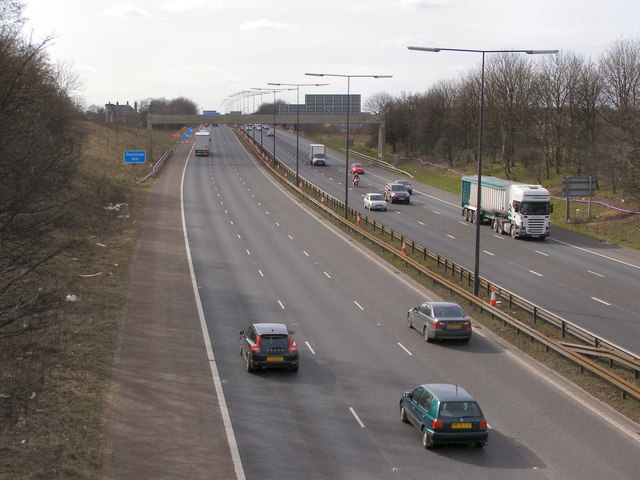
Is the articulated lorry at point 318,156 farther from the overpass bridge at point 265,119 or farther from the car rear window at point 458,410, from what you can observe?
the car rear window at point 458,410

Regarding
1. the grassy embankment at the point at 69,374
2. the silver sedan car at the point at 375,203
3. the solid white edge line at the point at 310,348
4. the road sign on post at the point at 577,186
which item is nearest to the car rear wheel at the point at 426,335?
the solid white edge line at the point at 310,348

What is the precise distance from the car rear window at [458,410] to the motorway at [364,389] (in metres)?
0.90

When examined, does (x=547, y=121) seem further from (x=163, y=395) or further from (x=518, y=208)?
(x=163, y=395)

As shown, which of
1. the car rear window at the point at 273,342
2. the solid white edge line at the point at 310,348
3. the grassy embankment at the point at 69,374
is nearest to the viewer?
the grassy embankment at the point at 69,374

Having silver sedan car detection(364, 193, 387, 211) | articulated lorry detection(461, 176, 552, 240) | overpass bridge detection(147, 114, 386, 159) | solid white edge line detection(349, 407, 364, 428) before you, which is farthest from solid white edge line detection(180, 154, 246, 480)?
overpass bridge detection(147, 114, 386, 159)

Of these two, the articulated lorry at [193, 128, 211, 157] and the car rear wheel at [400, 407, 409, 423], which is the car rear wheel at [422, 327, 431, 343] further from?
the articulated lorry at [193, 128, 211, 157]

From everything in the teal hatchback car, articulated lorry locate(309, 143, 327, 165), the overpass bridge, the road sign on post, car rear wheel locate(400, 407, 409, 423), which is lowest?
car rear wheel locate(400, 407, 409, 423)

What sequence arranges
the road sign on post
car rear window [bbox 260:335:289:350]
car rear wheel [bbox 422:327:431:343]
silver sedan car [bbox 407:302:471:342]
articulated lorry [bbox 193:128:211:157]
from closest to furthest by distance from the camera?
car rear window [bbox 260:335:289:350] < silver sedan car [bbox 407:302:471:342] < car rear wheel [bbox 422:327:431:343] < the road sign on post < articulated lorry [bbox 193:128:211:157]

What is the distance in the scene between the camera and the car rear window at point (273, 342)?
22598mm

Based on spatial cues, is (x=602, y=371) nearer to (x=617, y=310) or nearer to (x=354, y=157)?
(x=617, y=310)

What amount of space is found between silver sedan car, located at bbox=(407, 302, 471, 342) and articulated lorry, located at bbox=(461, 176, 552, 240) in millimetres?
19392

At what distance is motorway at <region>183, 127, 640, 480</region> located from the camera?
16.2 meters

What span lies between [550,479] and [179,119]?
96.5m

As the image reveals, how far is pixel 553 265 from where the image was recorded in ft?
130
